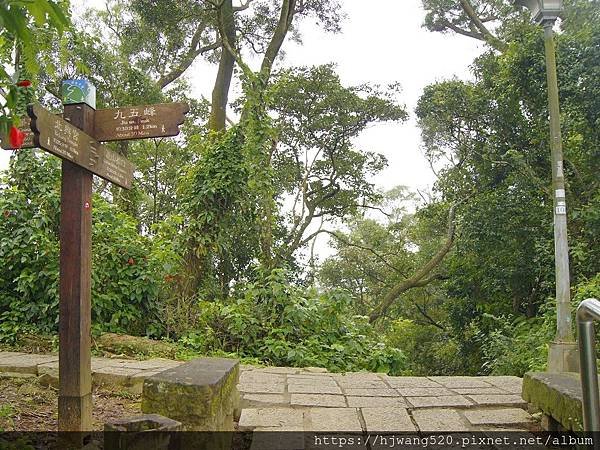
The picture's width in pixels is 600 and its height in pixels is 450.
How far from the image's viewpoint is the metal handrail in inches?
77.3

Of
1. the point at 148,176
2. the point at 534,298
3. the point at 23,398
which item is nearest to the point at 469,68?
the point at 534,298

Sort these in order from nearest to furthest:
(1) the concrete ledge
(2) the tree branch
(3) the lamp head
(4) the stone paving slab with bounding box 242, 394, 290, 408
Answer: (1) the concrete ledge, (4) the stone paving slab with bounding box 242, 394, 290, 408, (3) the lamp head, (2) the tree branch

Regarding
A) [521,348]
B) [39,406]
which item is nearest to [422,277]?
[521,348]

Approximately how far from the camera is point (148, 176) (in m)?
14.6

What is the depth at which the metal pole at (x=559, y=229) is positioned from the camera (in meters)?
5.66

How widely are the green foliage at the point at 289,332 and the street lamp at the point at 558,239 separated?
194cm

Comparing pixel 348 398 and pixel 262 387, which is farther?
pixel 262 387

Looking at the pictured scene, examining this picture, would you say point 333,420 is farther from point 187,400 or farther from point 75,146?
point 75,146

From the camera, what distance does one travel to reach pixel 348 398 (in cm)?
384

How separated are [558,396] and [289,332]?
4130 millimetres

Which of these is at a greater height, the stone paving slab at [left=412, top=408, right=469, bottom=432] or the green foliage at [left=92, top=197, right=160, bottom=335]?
the green foliage at [left=92, top=197, right=160, bottom=335]

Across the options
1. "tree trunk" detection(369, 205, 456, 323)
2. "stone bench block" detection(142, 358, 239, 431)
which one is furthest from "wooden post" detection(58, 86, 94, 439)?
"tree trunk" detection(369, 205, 456, 323)

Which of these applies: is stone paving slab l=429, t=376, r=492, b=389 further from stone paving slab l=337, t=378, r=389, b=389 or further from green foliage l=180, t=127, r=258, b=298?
green foliage l=180, t=127, r=258, b=298

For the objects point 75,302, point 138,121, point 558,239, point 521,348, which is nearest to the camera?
point 75,302
